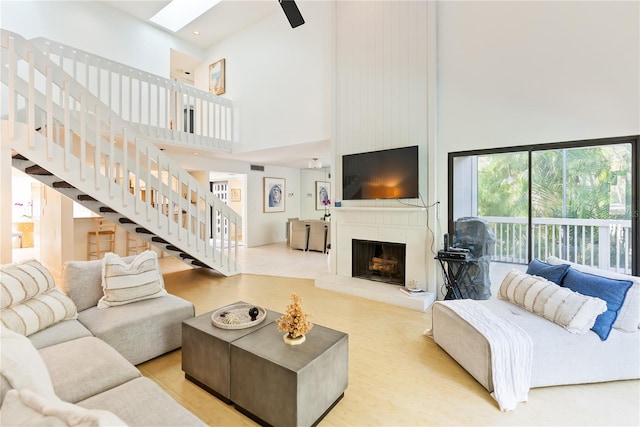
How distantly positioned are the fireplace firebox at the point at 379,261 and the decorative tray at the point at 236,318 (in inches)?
104

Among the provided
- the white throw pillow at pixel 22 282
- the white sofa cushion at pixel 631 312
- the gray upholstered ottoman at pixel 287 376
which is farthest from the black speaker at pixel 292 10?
the white sofa cushion at pixel 631 312

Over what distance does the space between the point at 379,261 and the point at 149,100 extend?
4804 mm

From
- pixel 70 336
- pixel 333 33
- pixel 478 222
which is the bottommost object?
Result: pixel 70 336

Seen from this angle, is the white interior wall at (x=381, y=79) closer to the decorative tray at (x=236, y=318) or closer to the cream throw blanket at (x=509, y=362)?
the cream throw blanket at (x=509, y=362)

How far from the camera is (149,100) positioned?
5129 mm

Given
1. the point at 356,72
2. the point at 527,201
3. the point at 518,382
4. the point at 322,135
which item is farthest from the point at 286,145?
the point at 518,382

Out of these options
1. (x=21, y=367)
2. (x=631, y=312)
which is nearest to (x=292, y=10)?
(x=21, y=367)

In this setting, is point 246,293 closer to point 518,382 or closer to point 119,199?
point 119,199

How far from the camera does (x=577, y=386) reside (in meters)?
2.15

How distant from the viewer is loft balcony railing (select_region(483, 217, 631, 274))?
3.07 metres

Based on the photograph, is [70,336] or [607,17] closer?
[70,336]

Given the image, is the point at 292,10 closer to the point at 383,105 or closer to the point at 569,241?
the point at 383,105

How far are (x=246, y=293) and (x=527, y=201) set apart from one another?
3859mm

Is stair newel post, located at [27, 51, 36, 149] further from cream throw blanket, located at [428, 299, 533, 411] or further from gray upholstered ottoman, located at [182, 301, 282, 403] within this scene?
cream throw blanket, located at [428, 299, 533, 411]
